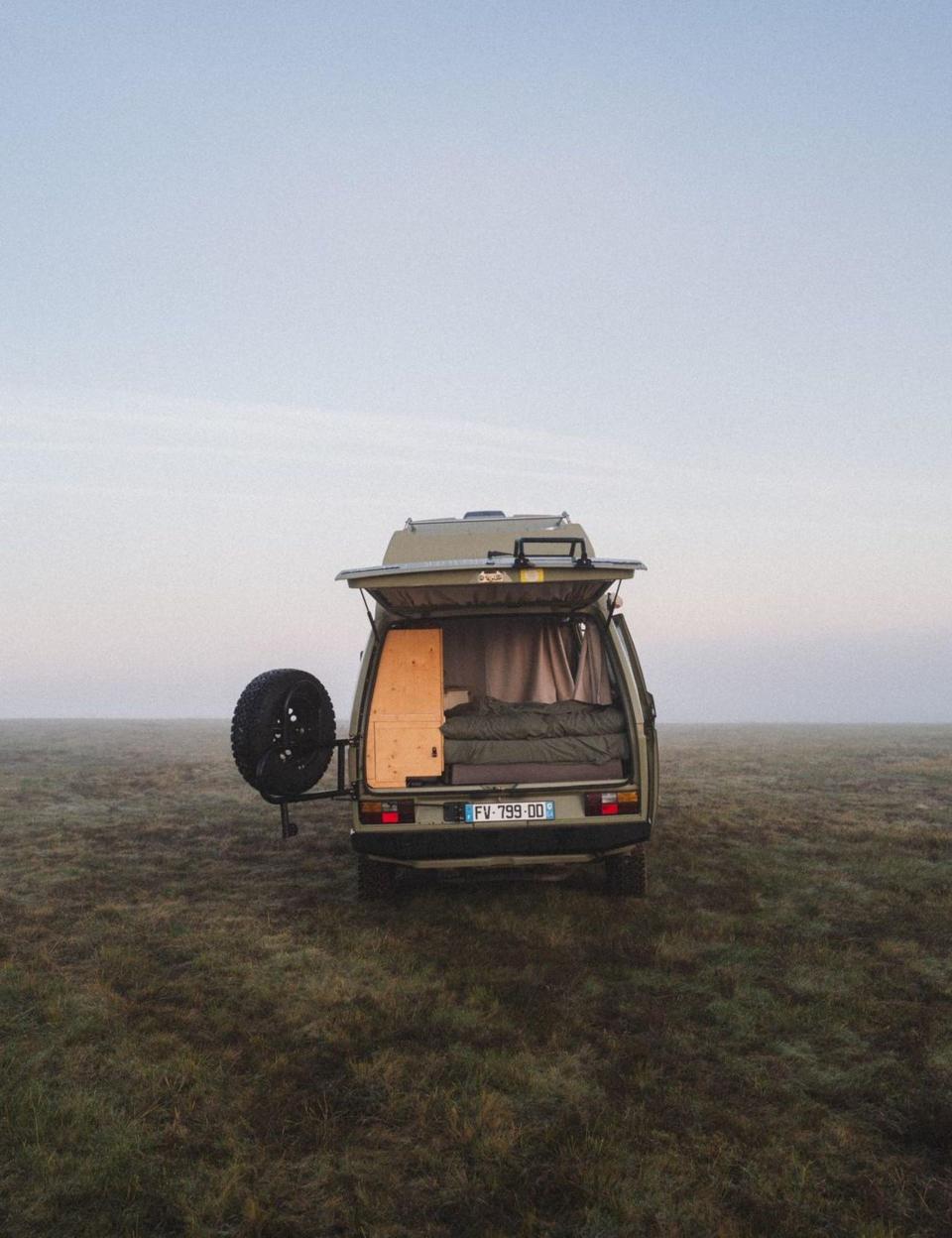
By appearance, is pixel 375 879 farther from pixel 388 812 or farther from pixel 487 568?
pixel 487 568

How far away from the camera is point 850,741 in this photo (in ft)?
75.8

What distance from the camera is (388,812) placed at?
579cm

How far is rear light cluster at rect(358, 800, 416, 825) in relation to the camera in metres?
5.79

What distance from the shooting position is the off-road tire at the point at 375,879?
6.32 m

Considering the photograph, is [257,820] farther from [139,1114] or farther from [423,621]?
[139,1114]

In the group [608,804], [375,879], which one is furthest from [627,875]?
[375,879]

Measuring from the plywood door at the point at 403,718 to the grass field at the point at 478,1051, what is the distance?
110 cm

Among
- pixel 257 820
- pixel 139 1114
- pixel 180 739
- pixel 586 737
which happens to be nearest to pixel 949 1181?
pixel 139 1114

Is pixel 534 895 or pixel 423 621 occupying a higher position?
pixel 423 621

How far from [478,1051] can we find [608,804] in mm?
2362

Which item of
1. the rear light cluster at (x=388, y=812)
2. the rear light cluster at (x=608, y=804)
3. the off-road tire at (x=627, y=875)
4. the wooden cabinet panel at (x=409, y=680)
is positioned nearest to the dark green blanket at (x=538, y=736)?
the wooden cabinet panel at (x=409, y=680)

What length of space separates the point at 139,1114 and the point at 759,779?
12.4 m

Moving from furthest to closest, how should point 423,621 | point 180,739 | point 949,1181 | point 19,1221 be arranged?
point 180,739, point 423,621, point 949,1181, point 19,1221

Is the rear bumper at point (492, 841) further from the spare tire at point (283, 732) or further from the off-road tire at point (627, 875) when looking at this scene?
the spare tire at point (283, 732)
